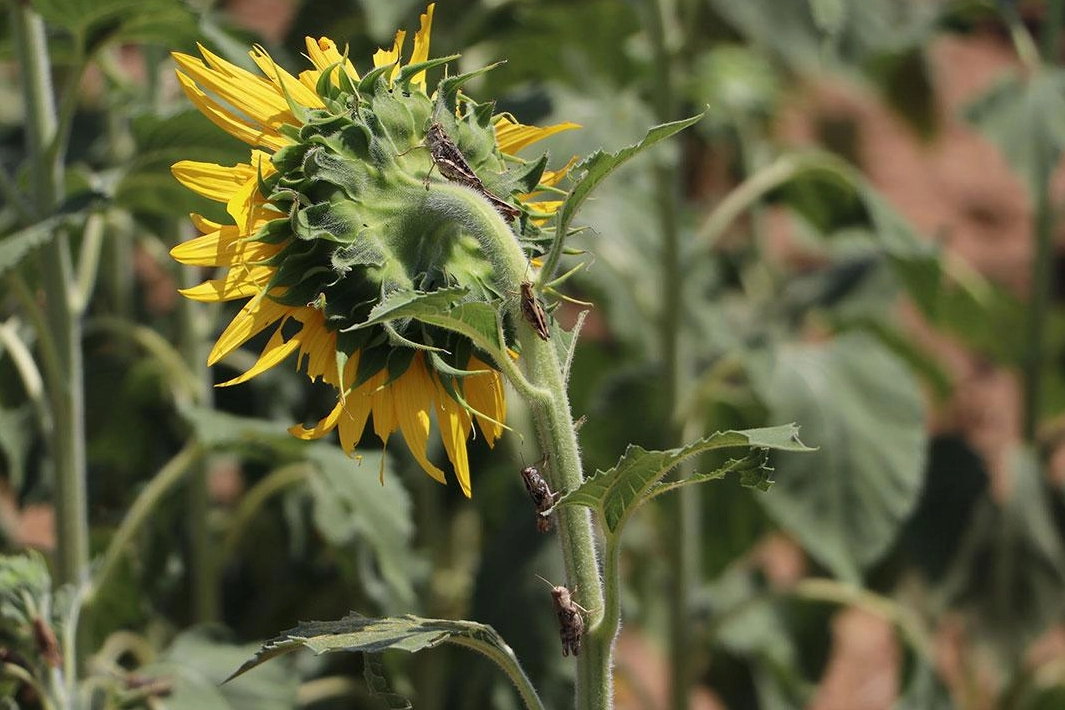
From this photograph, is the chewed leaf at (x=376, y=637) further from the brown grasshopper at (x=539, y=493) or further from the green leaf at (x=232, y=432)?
the green leaf at (x=232, y=432)

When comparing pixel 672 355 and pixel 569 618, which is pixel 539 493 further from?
pixel 672 355

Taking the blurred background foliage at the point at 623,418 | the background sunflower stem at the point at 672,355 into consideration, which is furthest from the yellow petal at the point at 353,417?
the background sunflower stem at the point at 672,355

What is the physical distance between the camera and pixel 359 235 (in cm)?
78

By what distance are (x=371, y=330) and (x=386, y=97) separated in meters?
0.12

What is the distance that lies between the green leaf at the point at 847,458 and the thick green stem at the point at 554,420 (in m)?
0.88

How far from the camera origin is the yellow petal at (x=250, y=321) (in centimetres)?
81

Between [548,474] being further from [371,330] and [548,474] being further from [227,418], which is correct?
[227,418]

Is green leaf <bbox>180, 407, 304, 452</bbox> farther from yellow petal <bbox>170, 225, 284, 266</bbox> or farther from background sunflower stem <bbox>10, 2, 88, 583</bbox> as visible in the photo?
yellow petal <bbox>170, 225, 284, 266</bbox>

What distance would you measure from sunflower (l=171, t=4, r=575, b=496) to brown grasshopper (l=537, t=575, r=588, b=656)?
7 cm

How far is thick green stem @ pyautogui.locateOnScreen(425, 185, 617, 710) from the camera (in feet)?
2.57

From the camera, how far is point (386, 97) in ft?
2.64

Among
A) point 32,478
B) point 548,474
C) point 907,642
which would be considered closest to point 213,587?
point 32,478

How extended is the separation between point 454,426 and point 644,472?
12cm

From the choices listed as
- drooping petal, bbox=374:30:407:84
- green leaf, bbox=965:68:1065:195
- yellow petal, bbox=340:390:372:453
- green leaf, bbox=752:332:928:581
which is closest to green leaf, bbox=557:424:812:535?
yellow petal, bbox=340:390:372:453
